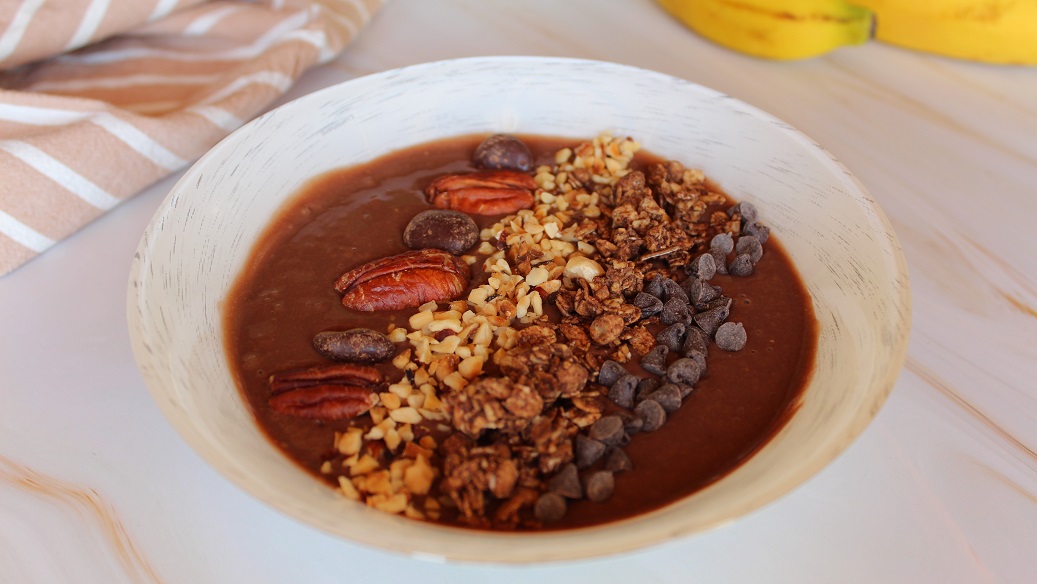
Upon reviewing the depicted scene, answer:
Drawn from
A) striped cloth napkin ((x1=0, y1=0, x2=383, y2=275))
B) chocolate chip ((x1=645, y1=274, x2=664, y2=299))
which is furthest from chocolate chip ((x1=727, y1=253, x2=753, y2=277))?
striped cloth napkin ((x1=0, y1=0, x2=383, y2=275))

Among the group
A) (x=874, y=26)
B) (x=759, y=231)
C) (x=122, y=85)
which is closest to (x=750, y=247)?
(x=759, y=231)

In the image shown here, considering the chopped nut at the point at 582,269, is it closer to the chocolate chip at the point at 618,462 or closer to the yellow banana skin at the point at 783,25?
the chocolate chip at the point at 618,462

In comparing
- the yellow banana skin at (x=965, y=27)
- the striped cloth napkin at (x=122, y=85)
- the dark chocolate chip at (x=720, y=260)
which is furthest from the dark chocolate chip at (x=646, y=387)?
the yellow banana skin at (x=965, y=27)

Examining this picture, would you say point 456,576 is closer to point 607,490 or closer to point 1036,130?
point 607,490

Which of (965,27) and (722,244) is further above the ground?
(965,27)

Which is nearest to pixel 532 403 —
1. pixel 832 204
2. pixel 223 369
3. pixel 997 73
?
pixel 223 369

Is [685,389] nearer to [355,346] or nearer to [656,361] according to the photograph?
[656,361]

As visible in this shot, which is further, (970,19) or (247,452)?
(970,19)
